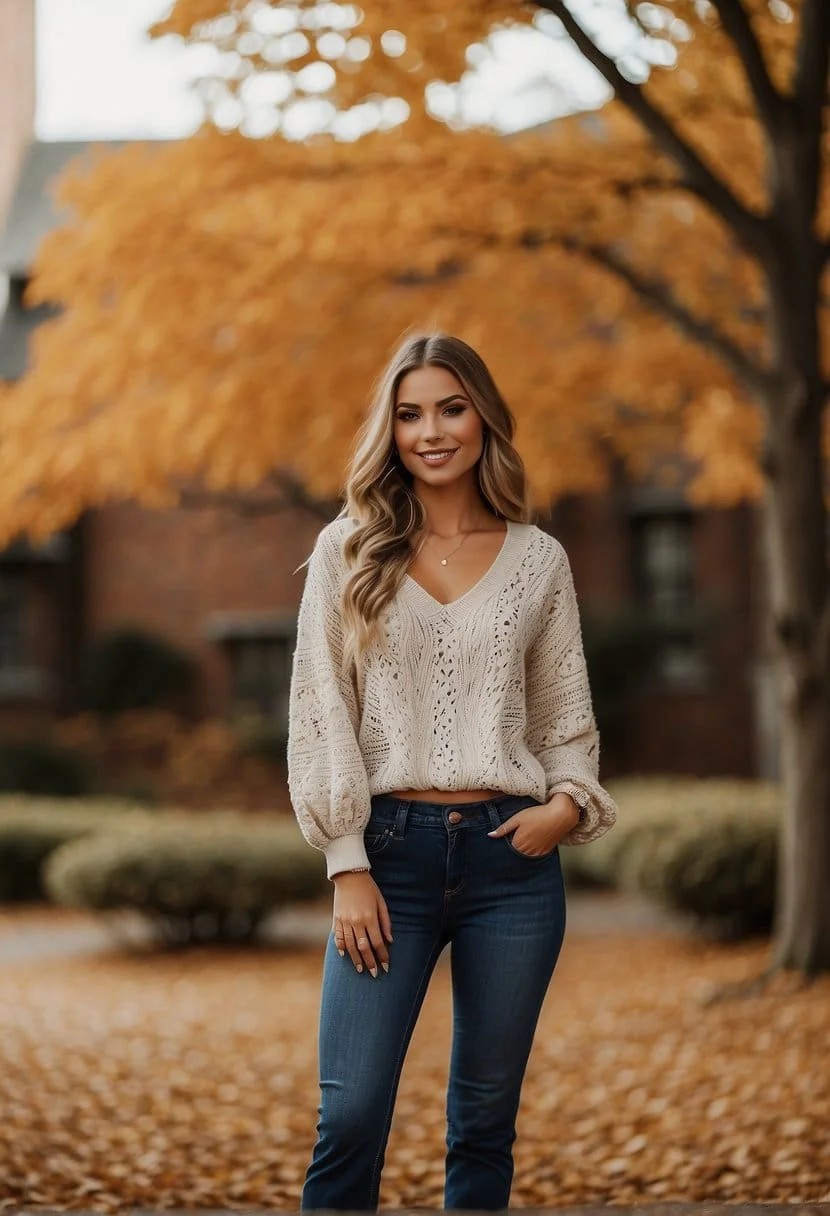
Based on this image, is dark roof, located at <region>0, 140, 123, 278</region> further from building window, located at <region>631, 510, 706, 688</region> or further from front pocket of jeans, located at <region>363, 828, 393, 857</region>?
front pocket of jeans, located at <region>363, 828, 393, 857</region>

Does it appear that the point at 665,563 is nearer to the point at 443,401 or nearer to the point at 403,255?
the point at 403,255

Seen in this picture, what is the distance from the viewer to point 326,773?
2.76 metres

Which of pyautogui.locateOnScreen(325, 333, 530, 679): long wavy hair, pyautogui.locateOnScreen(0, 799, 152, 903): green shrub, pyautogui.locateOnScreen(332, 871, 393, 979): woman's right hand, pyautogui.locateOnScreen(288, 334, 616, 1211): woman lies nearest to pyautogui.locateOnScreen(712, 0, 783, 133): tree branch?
pyautogui.locateOnScreen(325, 333, 530, 679): long wavy hair

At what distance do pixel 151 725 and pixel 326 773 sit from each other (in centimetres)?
1819

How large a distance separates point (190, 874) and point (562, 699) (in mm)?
8830

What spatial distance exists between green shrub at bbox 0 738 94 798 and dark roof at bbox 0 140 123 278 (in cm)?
701

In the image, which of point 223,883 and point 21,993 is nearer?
point 21,993

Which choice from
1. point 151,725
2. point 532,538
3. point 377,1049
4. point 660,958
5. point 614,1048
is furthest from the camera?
point 151,725

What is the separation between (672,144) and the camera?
7.35 m

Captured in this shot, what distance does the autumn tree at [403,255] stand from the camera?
733cm

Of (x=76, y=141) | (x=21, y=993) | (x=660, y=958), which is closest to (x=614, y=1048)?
(x=660, y=958)

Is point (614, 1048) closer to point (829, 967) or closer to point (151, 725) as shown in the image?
point (829, 967)

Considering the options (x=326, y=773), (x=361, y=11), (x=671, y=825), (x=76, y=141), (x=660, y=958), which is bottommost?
(x=660, y=958)

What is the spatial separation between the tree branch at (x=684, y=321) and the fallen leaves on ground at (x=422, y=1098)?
3304 millimetres
